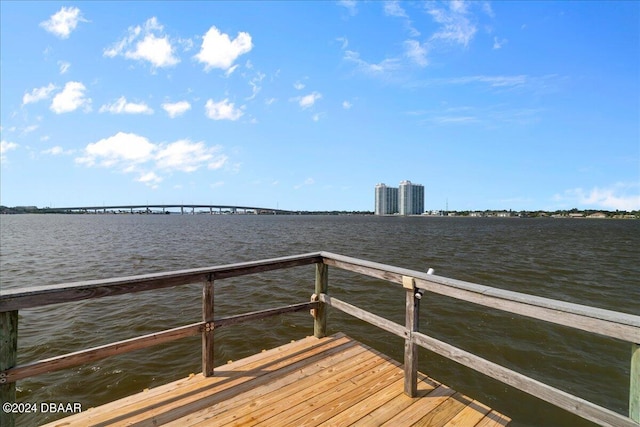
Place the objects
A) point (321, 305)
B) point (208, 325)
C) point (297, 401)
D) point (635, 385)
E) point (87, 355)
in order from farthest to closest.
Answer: point (321, 305) < point (208, 325) < point (297, 401) < point (87, 355) < point (635, 385)

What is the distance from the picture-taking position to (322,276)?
4.58 m

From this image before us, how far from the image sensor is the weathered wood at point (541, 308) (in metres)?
2.00

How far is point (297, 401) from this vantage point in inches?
128

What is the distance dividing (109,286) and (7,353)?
2.69 ft

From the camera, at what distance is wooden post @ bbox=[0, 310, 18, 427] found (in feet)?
8.02

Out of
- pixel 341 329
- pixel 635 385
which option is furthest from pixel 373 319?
pixel 341 329

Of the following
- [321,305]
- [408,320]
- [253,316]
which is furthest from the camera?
[321,305]

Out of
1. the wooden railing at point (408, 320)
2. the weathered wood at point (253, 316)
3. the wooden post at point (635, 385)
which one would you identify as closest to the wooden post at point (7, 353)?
the wooden railing at point (408, 320)

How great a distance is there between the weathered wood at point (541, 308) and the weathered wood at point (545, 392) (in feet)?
1.61

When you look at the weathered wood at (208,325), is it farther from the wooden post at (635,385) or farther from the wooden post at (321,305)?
the wooden post at (635,385)

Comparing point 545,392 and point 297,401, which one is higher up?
point 545,392

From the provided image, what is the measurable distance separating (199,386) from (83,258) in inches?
813

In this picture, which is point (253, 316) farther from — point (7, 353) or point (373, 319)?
point (7, 353)

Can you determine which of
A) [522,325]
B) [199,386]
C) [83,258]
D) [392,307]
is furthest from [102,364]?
[83,258]
